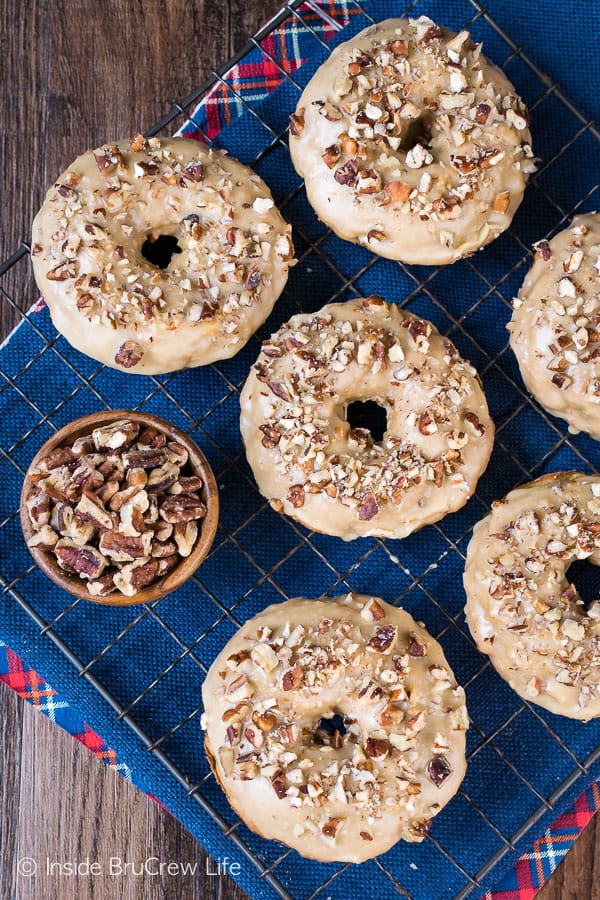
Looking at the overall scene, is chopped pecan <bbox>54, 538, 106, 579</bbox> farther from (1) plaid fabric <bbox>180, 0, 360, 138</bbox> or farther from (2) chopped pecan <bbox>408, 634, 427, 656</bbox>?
(1) plaid fabric <bbox>180, 0, 360, 138</bbox>

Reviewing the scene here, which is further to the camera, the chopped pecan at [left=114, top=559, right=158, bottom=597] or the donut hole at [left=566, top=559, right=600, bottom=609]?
the donut hole at [left=566, top=559, right=600, bottom=609]

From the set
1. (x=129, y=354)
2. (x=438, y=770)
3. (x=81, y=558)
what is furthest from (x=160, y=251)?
(x=438, y=770)

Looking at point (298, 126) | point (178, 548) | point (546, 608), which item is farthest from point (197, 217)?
point (546, 608)

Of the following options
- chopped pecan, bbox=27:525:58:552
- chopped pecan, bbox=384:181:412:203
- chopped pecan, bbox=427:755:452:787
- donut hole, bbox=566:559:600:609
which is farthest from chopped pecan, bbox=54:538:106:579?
donut hole, bbox=566:559:600:609

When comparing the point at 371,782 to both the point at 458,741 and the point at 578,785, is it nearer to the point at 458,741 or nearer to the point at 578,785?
the point at 458,741

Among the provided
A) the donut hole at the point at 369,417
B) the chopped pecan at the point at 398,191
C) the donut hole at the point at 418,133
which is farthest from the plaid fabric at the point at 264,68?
the donut hole at the point at 369,417
